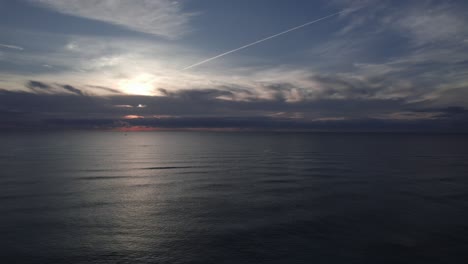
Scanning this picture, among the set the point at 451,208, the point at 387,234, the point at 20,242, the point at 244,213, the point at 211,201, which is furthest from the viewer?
the point at 211,201

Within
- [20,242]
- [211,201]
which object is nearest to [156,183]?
[211,201]

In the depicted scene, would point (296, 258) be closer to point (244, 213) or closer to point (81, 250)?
point (244, 213)

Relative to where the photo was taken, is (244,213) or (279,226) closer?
(279,226)

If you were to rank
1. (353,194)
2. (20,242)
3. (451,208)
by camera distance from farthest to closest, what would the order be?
(353,194) → (451,208) → (20,242)

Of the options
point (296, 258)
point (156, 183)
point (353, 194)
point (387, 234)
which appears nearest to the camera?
point (296, 258)

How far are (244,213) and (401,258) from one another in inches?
527

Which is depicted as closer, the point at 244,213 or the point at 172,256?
the point at 172,256

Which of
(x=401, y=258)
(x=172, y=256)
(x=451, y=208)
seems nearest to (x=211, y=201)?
(x=172, y=256)

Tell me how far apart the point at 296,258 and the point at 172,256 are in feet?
25.4

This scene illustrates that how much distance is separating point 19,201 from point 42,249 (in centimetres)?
1613

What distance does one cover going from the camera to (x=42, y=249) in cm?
2034

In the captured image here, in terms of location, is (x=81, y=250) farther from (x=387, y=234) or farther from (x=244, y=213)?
(x=387, y=234)

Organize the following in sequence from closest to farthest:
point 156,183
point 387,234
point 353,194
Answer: point 387,234 < point 353,194 < point 156,183

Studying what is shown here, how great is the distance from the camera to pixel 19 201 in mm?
32844
